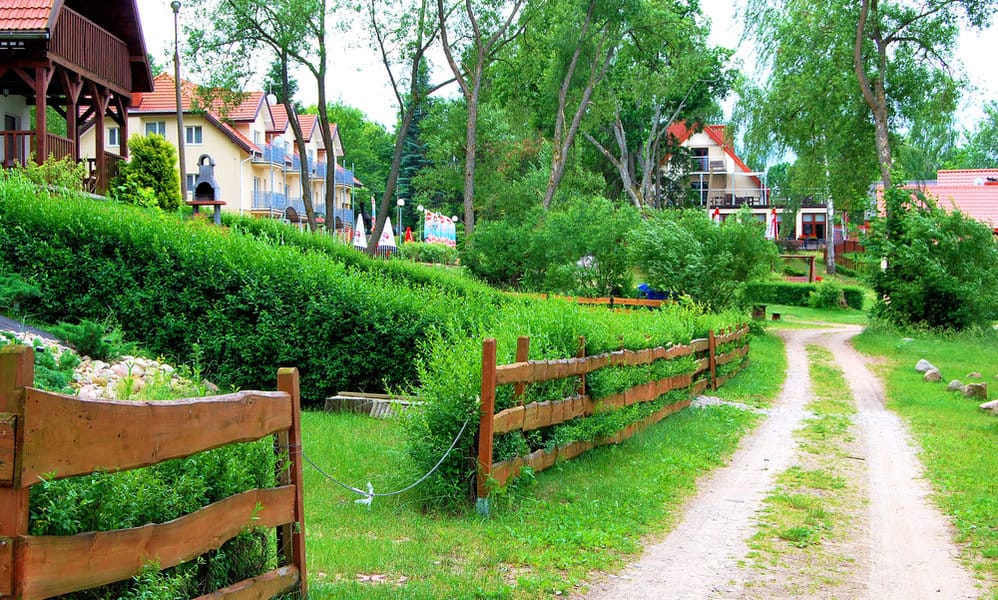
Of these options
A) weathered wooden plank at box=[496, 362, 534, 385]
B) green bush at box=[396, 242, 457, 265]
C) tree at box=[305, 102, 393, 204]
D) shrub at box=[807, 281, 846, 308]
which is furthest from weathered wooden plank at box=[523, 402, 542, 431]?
tree at box=[305, 102, 393, 204]

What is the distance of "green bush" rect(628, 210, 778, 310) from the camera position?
27.8 meters

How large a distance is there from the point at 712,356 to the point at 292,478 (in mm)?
12750

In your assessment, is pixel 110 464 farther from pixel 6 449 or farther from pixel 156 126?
pixel 156 126

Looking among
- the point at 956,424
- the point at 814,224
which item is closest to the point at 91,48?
the point at 956,424

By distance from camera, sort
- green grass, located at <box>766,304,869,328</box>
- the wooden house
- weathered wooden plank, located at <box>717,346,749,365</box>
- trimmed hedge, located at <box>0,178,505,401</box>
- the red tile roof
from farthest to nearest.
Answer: green grass, located at <box>766,304,869,328</box>, the wooden house, the red tile roof, weathered wooden plank, located at <box>717,346,749,365</box>, trimmed hedge, located at <box>0,178,505,401</box>

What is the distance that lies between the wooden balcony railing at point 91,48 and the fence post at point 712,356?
17218 millimetres

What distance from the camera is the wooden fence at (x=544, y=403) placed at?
736cm

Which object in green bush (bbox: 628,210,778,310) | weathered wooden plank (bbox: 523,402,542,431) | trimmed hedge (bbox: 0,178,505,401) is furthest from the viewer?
green bush (bbox: 628,210,778,310)

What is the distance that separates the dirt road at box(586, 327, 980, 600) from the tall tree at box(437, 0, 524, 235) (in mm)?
22347

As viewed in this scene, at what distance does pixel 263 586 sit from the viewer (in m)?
4.14

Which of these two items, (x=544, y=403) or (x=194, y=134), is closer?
(x=544, y=403)

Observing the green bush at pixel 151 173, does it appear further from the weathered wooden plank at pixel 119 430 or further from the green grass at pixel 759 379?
the weathered wooden plank at pixel 119 430

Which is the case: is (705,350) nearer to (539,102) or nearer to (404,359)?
(404,359)

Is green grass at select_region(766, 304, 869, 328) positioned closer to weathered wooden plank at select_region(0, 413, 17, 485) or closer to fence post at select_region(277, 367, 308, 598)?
fence post at select_region(277, 367, 308, 598)
